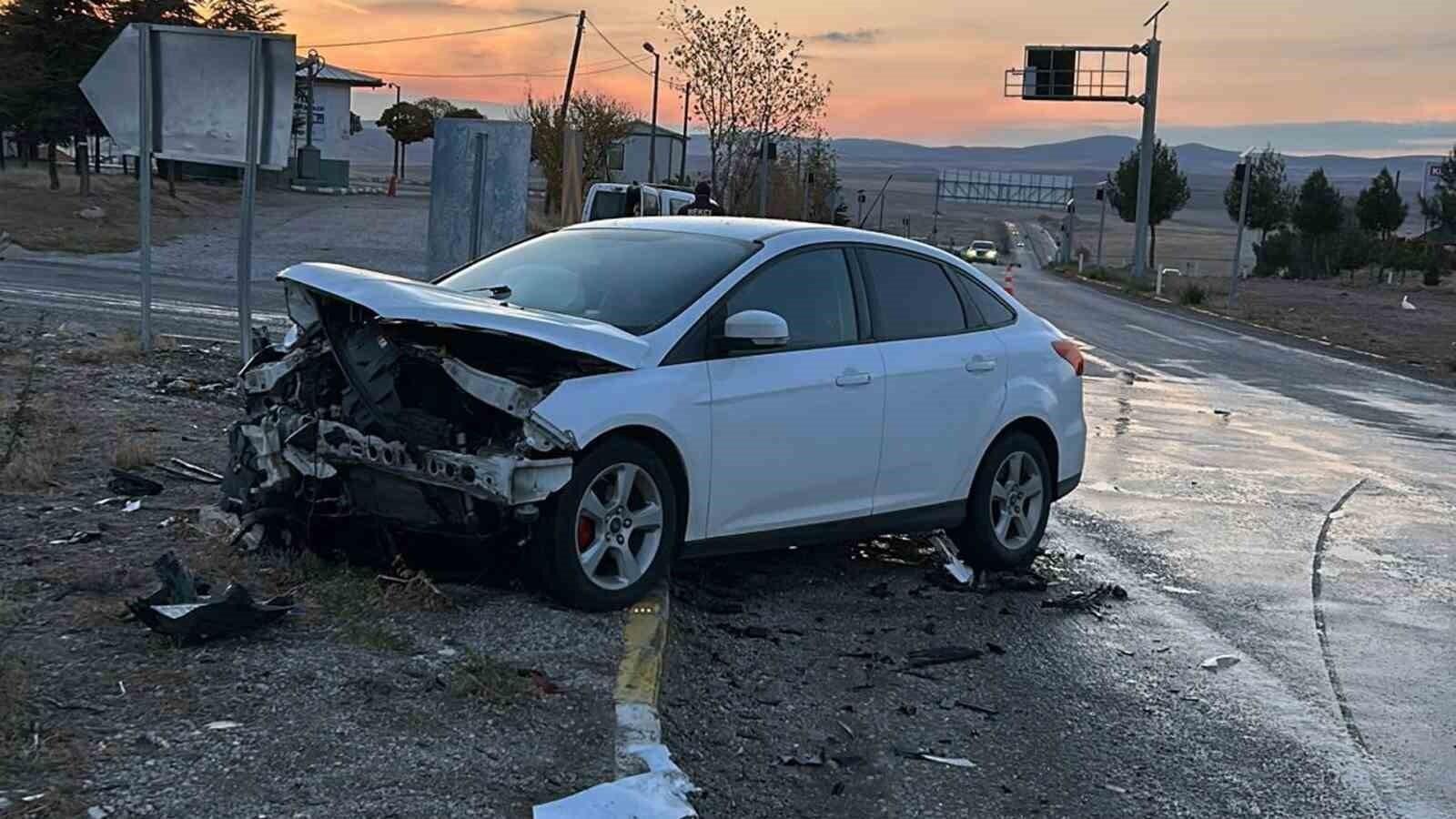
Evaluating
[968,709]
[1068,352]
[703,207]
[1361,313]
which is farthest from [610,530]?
[1361,313]

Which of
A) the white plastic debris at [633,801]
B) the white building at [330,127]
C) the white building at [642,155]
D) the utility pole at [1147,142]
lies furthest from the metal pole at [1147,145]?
the white plastic debris at [633,801]

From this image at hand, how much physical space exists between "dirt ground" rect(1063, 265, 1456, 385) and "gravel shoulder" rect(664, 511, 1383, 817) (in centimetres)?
1829

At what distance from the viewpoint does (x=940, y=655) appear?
6.95 m

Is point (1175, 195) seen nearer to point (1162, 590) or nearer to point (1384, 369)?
point (1384, 369)

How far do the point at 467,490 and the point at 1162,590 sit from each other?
410 centimetres

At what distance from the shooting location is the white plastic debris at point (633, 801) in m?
4.50

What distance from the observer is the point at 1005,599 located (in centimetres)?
810

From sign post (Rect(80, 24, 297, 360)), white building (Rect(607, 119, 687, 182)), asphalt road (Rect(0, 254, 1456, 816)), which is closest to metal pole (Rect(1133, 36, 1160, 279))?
white building (Rect(607, 119, 687, 182))

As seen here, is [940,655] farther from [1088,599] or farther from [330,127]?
[330,127]

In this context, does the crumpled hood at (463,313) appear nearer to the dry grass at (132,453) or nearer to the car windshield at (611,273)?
the car windshield at (611,273)

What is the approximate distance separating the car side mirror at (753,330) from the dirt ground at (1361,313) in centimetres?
1939

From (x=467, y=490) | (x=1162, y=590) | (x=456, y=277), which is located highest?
(x=456, y=277)

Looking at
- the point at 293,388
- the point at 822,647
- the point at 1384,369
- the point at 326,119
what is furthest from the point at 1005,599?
the point at 326,119

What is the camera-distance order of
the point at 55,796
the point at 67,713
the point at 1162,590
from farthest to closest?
the point at 1162,590
the point at 67,713
the point at 55,796
